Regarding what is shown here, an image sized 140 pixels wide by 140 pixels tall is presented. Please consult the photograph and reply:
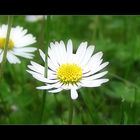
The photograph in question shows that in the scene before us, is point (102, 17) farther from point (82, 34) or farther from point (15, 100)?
point (15, 100)

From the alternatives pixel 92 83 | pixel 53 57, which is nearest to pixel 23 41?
pixel 53 57

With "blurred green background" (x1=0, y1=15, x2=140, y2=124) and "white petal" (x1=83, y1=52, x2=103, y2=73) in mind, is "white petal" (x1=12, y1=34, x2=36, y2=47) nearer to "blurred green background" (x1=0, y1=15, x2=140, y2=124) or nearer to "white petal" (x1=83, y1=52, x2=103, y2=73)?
"blurred green background" (x1=0, y1=15, x2=140, y2=124)

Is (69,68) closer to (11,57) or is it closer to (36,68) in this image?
(36,68)

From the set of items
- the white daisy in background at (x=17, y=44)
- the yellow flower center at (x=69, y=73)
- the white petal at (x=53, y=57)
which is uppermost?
the white daisy in background at (x=17, y=44)

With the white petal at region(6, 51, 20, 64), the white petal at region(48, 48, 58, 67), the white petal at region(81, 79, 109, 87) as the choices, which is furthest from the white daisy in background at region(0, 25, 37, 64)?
the white petal at region(81, 79, 109, 87)

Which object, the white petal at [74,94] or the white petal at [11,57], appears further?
the white petal at [11,57]

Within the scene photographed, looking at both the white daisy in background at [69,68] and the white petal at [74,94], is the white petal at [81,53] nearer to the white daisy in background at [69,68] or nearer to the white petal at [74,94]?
the white daisy in background at [69,68]

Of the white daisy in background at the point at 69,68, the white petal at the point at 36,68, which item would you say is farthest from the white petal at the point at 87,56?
the white petal at the point at 36,68
